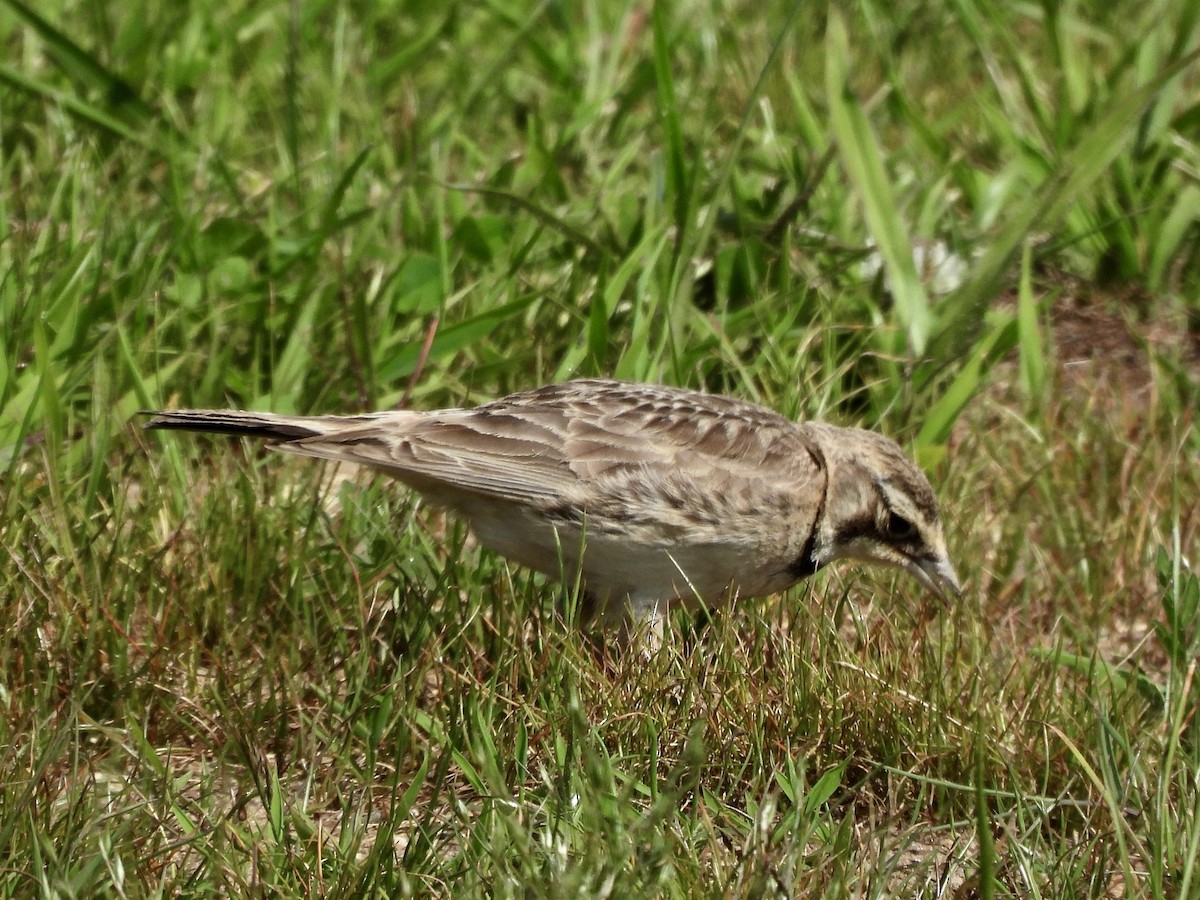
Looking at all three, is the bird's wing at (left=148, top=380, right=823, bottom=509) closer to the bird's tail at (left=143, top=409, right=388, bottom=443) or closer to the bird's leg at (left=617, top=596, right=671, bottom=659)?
the bird's tail at (left=143, top=409, right=388, bottom=443)

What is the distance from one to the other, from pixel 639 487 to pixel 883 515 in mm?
782

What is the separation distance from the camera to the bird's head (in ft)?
16.6

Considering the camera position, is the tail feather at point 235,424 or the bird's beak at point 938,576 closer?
the tail feather at point 235,424

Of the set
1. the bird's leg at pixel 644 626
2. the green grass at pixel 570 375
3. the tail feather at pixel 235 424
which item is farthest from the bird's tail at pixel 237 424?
the bird's leg at pixel 644 626

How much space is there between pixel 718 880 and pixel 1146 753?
1445mm

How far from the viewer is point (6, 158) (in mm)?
6785

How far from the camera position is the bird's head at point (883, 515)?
5.06 metres

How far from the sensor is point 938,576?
5.13 meters

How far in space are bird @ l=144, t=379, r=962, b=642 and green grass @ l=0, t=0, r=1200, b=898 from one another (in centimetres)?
16

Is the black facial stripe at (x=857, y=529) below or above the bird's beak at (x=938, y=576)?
above

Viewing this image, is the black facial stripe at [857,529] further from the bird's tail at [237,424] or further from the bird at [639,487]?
the bird's tail at [237,424]

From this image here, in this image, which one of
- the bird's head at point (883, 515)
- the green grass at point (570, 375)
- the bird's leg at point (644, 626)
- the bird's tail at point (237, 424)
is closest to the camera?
the green grass at point (570, 375)

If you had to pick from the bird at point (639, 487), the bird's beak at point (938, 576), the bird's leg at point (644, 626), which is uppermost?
the bird at point (639, 487)

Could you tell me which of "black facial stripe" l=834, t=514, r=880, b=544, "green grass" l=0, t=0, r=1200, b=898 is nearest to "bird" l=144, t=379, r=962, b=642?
"black facial stripe" l=834, t=514, r=880, b=544
